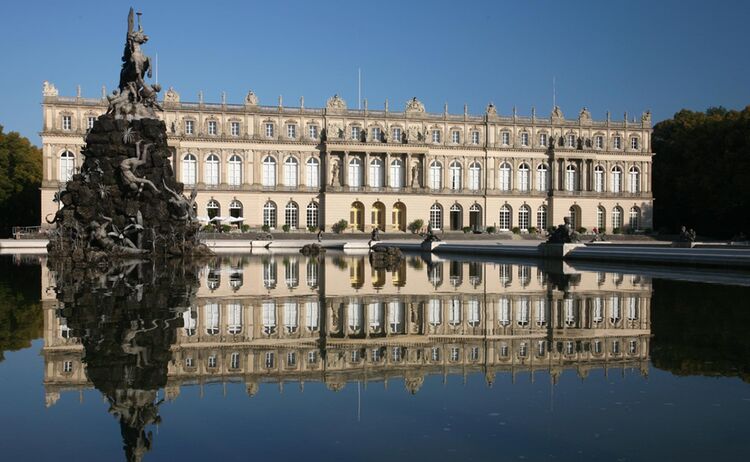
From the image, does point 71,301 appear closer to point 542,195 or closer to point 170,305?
point 170,305

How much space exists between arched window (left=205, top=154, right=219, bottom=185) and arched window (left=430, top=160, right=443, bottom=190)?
21729 millimetres

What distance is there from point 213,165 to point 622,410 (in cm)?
6745

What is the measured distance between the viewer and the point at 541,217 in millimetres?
78875

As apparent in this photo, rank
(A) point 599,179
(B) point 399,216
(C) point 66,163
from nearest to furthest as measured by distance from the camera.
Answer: (C) point 66,163 → (B) point 399,216 → (A) point 599,179

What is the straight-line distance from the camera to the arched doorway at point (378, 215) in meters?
74.5

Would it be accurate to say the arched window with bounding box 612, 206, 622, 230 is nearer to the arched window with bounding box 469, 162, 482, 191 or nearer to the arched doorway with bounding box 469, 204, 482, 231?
the arched doorway with bounding box 469, 204, 482, 231

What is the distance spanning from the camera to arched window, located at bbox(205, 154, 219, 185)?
70.9m

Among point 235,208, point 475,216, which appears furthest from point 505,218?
point 235,208

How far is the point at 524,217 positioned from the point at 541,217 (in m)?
1.88

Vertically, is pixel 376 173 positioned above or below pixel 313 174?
above

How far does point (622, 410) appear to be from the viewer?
21.4ft

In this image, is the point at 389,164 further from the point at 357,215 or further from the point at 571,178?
the point at 571,178

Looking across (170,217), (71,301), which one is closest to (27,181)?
(170,217)

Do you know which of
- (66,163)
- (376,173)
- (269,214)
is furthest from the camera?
(376,173)
